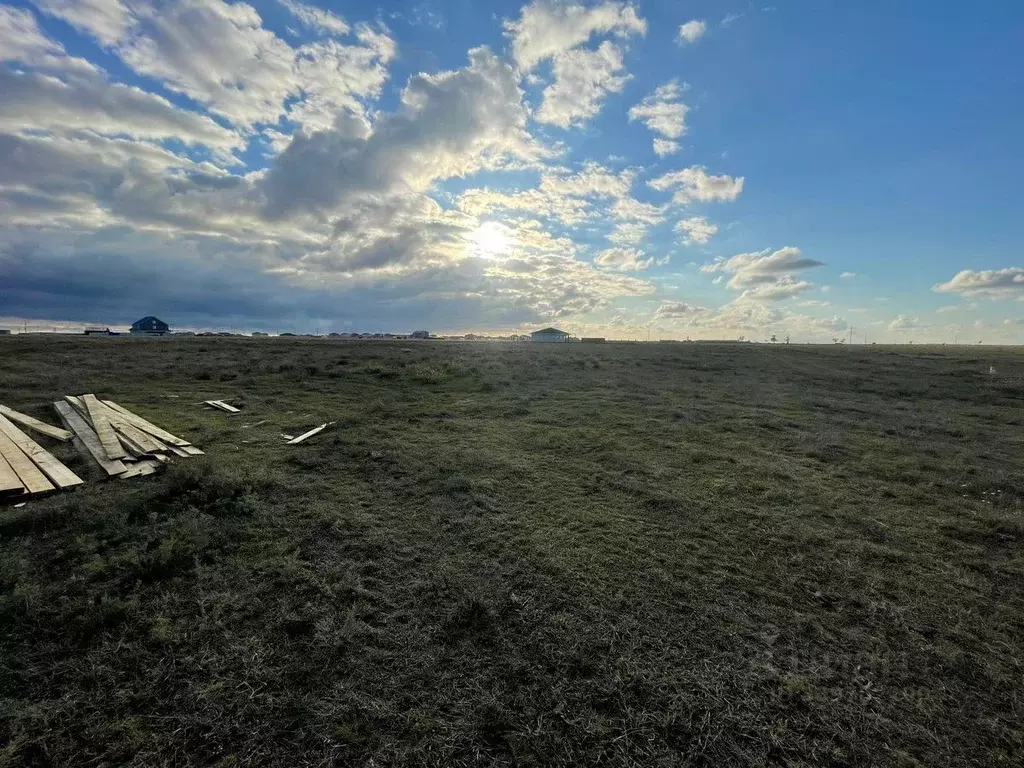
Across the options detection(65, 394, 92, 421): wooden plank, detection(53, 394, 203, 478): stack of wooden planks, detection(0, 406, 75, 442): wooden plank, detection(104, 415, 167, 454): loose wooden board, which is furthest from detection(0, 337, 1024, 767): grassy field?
detection(65, 394, 92, 421): wooden plank

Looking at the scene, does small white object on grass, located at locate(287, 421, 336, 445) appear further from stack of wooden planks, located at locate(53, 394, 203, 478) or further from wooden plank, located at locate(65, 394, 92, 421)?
wooden plank, located at locate(65, 394, 92, 421)

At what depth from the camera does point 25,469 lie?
705cm

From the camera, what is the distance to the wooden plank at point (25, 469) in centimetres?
647

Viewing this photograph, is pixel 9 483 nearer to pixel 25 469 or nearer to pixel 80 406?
pixel 25 469

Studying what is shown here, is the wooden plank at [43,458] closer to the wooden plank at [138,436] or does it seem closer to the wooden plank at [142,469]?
the wooden plank at [142,469]

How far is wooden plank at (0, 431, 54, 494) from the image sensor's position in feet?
21.2

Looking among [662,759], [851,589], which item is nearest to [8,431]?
[662,759]

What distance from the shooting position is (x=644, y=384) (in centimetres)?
2061

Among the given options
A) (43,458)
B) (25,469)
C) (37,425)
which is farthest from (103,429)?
(25,469)

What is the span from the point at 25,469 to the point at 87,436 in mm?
2338

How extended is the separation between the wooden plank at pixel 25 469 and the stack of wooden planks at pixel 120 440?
2.49ft

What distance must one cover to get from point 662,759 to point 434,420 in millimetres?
10264

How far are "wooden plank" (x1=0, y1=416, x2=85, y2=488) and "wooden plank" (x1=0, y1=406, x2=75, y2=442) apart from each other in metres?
0.34

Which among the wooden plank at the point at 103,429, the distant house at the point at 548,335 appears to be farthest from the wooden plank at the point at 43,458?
the distant house at the point at 548,335
